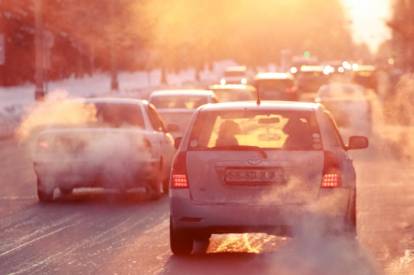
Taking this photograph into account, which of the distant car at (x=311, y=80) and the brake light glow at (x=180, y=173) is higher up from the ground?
the brake light glow at (x=180, y=173)

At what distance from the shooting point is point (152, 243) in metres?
10.7

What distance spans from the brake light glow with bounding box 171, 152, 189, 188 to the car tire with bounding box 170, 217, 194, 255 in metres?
0.43

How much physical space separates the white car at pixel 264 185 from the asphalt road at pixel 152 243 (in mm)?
281

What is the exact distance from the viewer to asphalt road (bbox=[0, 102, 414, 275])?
9188 millimetres

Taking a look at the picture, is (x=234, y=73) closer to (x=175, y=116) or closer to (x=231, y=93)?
(x=231, y=93)

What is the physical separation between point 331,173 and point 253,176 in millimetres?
672

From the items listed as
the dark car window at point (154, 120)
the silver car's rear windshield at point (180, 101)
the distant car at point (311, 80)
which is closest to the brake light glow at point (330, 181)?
the dark car window at point (154, 120)

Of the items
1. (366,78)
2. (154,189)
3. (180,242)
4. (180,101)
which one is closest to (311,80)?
(366,78)

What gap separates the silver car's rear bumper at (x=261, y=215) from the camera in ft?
30.1

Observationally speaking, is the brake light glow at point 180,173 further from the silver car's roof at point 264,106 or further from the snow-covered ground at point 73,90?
the snow-covered ground at point 73,90

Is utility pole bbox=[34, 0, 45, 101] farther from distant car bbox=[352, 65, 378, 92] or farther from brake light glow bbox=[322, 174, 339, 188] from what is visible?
brake light glow bbox=[322, 174, 339, 188]

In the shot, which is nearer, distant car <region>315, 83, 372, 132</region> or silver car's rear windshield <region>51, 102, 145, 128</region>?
silver car's rear windshield <region>51, 102, 145, 128</region>

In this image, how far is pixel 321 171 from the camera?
9.35 m

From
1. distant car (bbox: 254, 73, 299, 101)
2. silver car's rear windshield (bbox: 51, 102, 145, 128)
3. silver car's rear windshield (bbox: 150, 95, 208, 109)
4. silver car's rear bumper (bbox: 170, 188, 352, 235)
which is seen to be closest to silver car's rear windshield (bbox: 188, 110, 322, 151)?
silver car's rear bumper (bbox: 170, 188, 352, 235)
